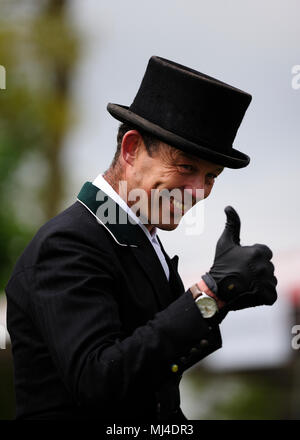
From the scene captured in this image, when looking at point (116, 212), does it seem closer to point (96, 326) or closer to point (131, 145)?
point (131, 145)

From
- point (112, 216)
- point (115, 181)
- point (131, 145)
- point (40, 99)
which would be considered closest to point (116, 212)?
point (112, 216)

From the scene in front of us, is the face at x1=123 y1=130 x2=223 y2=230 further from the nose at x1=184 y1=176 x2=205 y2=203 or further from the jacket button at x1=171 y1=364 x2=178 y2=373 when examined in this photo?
the jacket button at x1=171 y1=364 x2=178 y2=373

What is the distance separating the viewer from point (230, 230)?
248 cm

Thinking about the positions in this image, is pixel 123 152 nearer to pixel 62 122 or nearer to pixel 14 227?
pixel 14 227

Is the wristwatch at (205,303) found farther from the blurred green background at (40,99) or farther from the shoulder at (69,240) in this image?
the blurred green background at (40,99)

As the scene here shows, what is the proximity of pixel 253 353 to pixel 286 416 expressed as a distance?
1044mm

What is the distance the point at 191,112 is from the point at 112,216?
43 centimetres

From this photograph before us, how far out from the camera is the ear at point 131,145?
2.71 meters

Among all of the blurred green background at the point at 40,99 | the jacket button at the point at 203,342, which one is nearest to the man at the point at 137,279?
the jacket button at the point at 203,342

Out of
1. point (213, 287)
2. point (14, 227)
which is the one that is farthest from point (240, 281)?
point (14, 227)

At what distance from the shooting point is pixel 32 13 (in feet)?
45.1

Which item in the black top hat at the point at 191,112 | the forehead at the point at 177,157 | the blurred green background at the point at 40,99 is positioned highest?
the black top hat at the point at 191,112

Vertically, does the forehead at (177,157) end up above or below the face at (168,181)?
above

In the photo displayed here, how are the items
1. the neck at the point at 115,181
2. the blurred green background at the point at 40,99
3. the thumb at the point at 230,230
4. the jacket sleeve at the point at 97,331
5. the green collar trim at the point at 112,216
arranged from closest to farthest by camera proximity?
the jacket sleeve at the point at 97,331, the thumb at the point at 230,230, the green collar trim at the point at 112,216, the neck at the point at 115,181, the blurred green background at the point at 40,99
